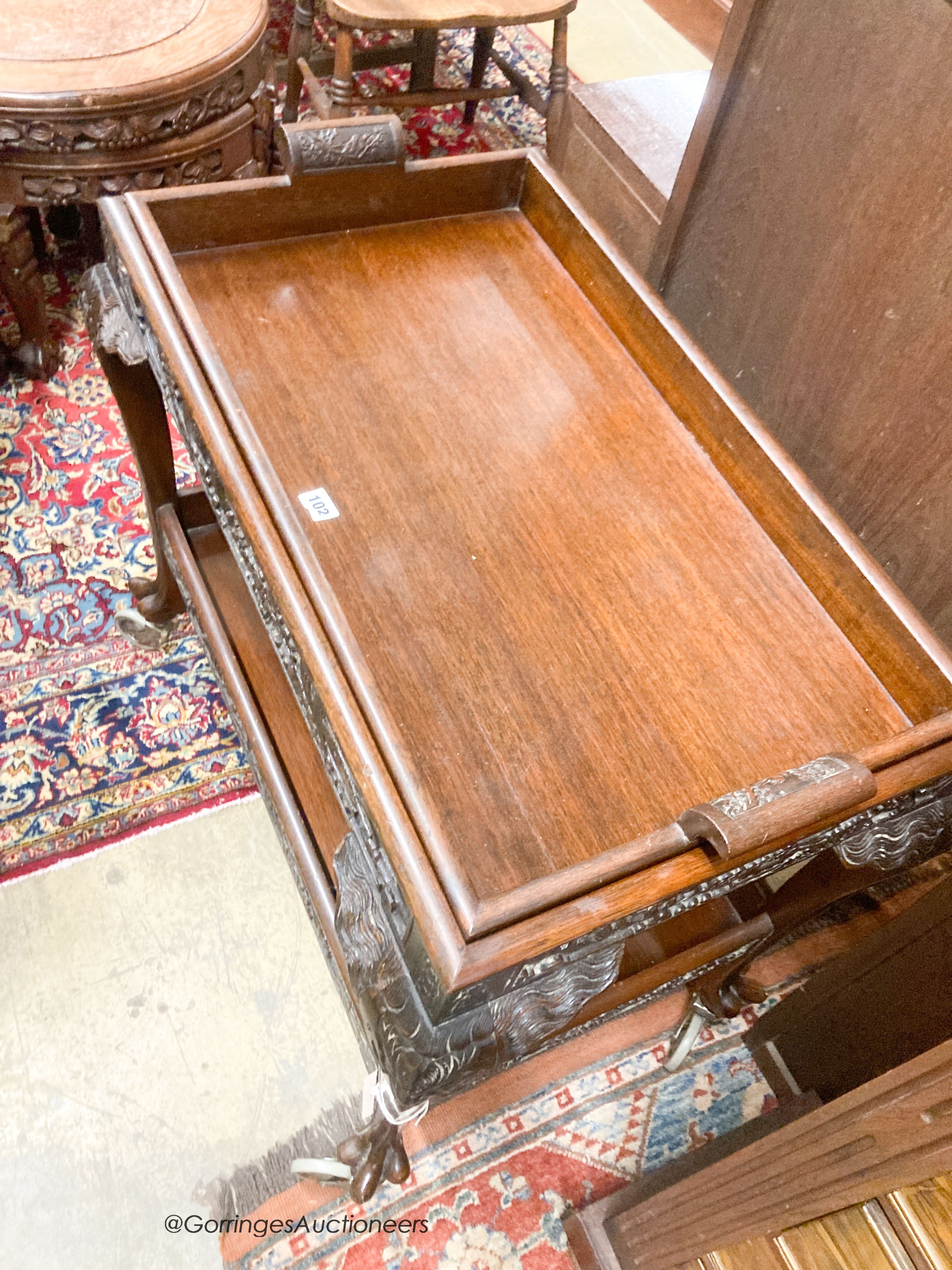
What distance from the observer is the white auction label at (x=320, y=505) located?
38.6 inches

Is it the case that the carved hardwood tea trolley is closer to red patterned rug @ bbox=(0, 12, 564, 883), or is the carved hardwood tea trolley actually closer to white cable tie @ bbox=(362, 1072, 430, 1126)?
white cable tie @ bbox=(362, 1072, 430, 1126)

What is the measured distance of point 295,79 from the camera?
2523 mm

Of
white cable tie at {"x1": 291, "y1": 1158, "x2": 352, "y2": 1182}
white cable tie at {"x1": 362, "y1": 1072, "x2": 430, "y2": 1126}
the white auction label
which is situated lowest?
white cable tie at {"x1": 291, "y1": 1158, "x2": 352, "y2": 1182}

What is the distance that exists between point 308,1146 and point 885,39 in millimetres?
1668

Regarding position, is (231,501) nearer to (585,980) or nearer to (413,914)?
(413,914)

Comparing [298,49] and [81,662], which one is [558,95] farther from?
[81,662]

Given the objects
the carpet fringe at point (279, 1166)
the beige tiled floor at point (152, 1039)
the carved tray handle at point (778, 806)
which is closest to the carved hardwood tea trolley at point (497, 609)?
the carved tray handle at point (778, 806)

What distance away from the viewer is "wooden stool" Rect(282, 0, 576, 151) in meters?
2.02

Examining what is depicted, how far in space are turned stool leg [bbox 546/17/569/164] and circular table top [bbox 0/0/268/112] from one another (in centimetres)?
76

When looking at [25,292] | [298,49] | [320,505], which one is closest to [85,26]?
[25,292]

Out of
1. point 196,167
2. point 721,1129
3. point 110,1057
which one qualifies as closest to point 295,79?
point 196,167

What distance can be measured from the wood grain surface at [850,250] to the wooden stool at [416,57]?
1076 millimetres

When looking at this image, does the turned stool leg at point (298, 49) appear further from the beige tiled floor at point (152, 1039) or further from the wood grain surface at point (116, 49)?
→ the beige tiled floor at point (152, 1039)

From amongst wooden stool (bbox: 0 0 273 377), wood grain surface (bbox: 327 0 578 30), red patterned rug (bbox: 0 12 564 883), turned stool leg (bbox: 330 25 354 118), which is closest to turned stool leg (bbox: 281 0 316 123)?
turned stool leg (bbox: 330 25 354 118)
